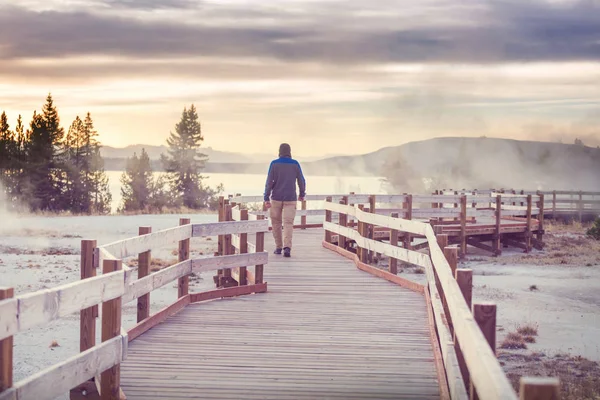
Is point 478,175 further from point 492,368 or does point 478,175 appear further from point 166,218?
point 492,368

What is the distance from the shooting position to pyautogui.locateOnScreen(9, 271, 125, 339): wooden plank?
461 centimetres

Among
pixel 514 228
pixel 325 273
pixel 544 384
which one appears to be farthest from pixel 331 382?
pixel 514 228

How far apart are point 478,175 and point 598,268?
110184 mm

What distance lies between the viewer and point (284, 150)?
14.3m

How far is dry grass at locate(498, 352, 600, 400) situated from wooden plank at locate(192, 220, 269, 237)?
4432mm

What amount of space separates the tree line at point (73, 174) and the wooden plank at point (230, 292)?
53988 millimetres

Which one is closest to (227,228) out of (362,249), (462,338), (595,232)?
(362,249)

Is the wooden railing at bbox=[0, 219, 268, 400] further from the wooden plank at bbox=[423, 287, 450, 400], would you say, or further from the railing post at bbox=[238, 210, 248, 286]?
the wooden plank at bbox=[423, 287, 450, 400]

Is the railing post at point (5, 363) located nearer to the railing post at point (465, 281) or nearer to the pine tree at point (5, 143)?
the railing post at point (465, 281)

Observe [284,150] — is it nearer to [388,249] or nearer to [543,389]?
[388,249]

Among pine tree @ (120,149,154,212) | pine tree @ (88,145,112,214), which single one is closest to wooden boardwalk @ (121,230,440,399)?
pine tree @ (88,145,112,214)

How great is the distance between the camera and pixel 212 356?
7.57 meters

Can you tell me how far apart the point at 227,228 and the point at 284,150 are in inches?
130

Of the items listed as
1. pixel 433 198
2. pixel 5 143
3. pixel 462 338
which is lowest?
pixel 462 338
